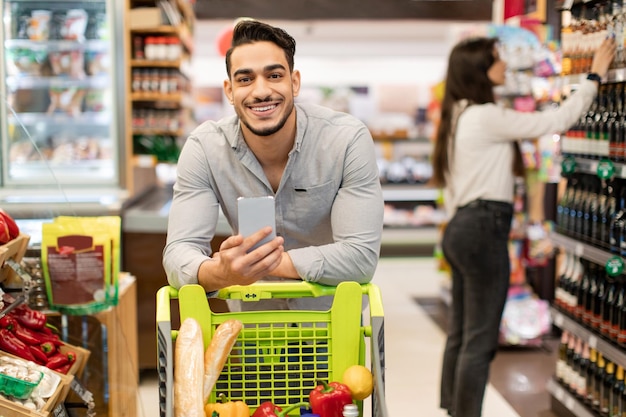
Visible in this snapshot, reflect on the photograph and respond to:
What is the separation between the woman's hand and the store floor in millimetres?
→ 1923

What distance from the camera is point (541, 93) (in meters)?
6.04

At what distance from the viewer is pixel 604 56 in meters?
3.71

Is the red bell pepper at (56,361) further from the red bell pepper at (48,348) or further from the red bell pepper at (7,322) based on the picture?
the red bell pepper at (7,322)

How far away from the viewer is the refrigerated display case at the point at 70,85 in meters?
5.35

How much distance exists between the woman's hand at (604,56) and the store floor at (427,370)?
6.31 ft

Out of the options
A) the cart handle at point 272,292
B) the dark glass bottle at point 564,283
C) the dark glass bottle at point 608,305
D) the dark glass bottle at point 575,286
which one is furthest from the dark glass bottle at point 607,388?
the cart handle at point 272,292

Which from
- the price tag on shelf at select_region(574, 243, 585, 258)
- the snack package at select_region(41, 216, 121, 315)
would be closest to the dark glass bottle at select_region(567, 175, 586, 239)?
the price tag on shelf at select_region(574, 243, 585, 258)

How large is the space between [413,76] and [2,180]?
312 inches

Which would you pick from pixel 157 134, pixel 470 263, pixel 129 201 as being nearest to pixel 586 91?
pixel 470 263

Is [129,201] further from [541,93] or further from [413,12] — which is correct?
[413,12]

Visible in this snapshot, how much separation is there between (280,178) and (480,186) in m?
1.78

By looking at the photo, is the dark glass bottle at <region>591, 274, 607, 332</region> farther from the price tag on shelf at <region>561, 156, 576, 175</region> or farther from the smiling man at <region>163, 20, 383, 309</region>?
the smiling man at <region>163, 20, 383, 309</region>

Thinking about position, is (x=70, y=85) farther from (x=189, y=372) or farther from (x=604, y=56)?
(x=189, y=372)

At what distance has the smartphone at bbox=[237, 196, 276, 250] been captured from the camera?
5.87ft
